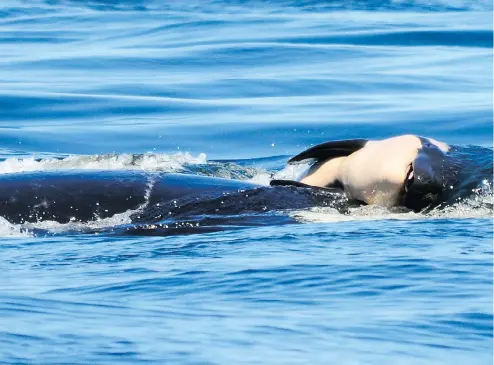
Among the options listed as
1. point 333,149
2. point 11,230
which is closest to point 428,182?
point 333,149

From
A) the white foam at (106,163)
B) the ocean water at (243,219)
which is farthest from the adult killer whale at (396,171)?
the white foam at (106,163)

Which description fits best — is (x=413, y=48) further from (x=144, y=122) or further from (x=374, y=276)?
(x=374, y=276)

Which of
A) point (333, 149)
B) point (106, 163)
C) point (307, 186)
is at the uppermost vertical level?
point (333, 149)

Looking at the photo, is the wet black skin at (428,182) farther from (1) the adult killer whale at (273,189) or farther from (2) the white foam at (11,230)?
(2) the white foam at (11,230)

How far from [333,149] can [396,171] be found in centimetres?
57

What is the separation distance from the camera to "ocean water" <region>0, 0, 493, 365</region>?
5289mm

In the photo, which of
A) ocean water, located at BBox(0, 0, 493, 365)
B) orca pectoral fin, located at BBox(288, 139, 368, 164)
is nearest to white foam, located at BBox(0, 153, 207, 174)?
ocean water, located at BBox(0, 0, 493, 365)

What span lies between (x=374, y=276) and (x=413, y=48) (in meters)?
16.9

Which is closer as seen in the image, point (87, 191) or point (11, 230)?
point (11, 230)

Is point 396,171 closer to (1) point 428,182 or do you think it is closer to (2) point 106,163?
(1) point 428,182

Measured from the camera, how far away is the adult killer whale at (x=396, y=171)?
8.37 m

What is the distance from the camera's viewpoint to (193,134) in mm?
14875

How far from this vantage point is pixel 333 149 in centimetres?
881

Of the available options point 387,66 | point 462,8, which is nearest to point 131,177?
point 387,66
